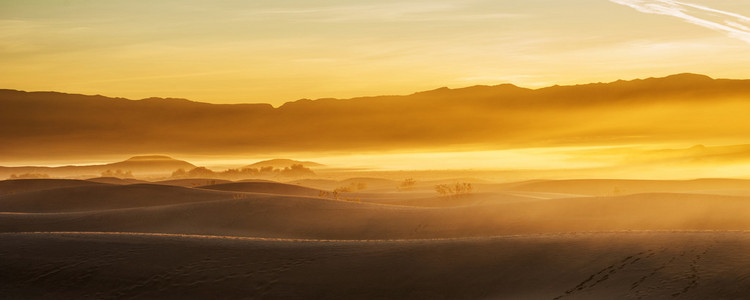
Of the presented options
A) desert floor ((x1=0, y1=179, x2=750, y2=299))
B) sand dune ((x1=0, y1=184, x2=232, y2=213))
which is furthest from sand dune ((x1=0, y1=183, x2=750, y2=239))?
desert floor ((x1=0, y1=179, x2=750, y2=299))

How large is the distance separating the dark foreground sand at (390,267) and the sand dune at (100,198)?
3355 centimetres

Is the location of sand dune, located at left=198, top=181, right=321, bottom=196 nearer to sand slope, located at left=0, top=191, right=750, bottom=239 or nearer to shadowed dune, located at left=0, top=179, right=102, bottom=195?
shadowed dune, located at left=0, top=179, right=102, bottom=195

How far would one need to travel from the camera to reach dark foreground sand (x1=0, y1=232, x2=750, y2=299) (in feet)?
47.4

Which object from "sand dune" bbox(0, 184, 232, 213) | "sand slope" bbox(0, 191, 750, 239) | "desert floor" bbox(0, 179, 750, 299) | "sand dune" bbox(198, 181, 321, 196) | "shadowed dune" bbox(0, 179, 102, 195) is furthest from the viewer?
"sand dune" bbox(198, 181, 321, 196)

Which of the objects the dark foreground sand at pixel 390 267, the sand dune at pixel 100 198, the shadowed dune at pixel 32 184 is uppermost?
the shadowed dune at pixel 32 184

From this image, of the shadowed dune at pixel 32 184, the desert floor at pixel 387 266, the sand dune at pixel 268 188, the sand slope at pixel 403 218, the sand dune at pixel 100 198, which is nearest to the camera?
the desert floor at pixel 387 266

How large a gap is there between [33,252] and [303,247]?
574cm

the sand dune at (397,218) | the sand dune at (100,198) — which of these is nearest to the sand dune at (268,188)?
the sand dune at (100,198)

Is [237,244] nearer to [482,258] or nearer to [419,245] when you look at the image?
[419,245]

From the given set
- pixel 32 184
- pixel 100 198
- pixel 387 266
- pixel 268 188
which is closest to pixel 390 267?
pixel 387 266

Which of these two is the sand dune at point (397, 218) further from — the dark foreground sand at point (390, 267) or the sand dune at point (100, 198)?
the dark foreground sand at point (390, 267)

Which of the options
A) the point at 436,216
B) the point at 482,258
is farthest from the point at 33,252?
the point at 436,216

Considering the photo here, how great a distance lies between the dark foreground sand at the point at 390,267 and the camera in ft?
47.4

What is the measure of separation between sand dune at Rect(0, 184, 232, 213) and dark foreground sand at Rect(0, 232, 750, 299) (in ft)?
110
